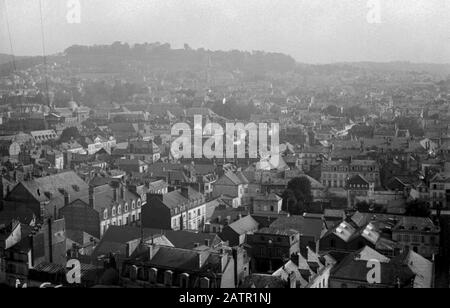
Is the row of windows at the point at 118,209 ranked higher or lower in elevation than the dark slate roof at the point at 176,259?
lower

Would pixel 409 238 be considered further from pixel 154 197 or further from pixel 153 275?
pixel 153 275

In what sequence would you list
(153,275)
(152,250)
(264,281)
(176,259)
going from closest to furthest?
(264,281)
(153,275)
(176,259)
(152,250)

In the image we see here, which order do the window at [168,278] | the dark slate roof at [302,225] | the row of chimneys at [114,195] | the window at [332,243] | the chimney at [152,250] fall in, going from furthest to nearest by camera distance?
the row of chimneys at [114,195] < the dark slate roof at [302,225] < the window at [332,243] < the chimney at [152,250] < the window at [168,278]

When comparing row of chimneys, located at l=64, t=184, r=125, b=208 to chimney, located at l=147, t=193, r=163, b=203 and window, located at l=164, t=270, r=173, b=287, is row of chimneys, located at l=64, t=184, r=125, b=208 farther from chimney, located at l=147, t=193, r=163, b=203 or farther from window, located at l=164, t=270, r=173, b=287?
window, located at l=164, t=270, r=173, b=287

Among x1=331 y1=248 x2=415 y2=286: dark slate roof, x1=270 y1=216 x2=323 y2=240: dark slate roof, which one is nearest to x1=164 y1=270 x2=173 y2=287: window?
x1=331 y1=248 x2=415 y2=286: dark slate roof

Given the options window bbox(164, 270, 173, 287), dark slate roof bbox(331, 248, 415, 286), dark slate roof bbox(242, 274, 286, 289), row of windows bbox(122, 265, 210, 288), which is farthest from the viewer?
dark slate roof bbox(331, 248, 415, 286)

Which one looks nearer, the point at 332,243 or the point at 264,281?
the point at 264,281

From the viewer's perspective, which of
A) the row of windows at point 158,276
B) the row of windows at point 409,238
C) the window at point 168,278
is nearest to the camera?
the row of windows at point 158,276

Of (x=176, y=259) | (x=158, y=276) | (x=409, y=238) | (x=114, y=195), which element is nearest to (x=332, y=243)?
(x=409, y=238)

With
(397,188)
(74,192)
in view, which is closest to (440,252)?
(397,188)

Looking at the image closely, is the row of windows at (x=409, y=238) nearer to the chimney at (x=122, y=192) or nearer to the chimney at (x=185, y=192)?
the chimney at (x=185, y=192)

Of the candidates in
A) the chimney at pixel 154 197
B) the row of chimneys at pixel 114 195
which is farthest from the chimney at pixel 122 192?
the chimney at pixel 154 197

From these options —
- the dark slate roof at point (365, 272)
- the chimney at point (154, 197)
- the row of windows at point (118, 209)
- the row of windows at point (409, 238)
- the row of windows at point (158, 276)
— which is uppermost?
the row of windows at point (158, 276)
